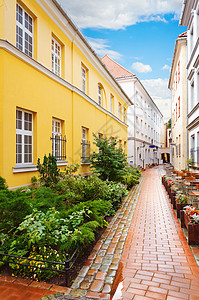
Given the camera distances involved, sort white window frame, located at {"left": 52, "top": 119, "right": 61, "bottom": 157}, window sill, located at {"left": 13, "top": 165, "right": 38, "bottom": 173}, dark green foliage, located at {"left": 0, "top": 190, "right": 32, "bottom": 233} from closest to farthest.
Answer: dark green foliage, located at {"left": 0, "top": 190, "right": 32, "bottom": 233} → window sill, located at {"left": 13, "top": 165, "right": 38, "bottom": 173} → white window frame, located at {"left": 52, "top": 119, "right": 61, "bottom": 157}

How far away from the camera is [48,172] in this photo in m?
7.19

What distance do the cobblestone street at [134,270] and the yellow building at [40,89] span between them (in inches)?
131

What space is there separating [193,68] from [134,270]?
1278 centimetres

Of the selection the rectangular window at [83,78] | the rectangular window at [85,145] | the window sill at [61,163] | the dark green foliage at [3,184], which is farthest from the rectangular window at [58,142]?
the rectangular window at [83,78]

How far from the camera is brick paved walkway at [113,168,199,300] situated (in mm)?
3037

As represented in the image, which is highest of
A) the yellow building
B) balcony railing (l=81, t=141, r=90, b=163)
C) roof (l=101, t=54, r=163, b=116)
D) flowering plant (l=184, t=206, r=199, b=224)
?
roof (l=101, t=54, r=163, b=116)

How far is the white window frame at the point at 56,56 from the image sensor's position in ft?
28.5

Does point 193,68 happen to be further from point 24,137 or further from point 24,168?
point 24,168

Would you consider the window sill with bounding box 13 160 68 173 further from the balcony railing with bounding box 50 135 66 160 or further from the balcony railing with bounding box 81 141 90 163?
the balcony railing with bounding box 81 141 90 163

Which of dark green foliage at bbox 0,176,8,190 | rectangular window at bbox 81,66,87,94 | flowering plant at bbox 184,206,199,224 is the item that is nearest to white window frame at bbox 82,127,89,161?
rectangular window at bbox 81,66,87,94

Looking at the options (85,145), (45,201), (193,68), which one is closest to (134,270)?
(45,201)

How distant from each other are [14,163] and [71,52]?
6337 millimetres

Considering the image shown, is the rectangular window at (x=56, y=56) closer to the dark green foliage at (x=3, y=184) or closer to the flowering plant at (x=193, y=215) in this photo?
the dark green foliage at (x=3, y=184)

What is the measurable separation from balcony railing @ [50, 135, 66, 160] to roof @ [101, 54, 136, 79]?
754 inches
